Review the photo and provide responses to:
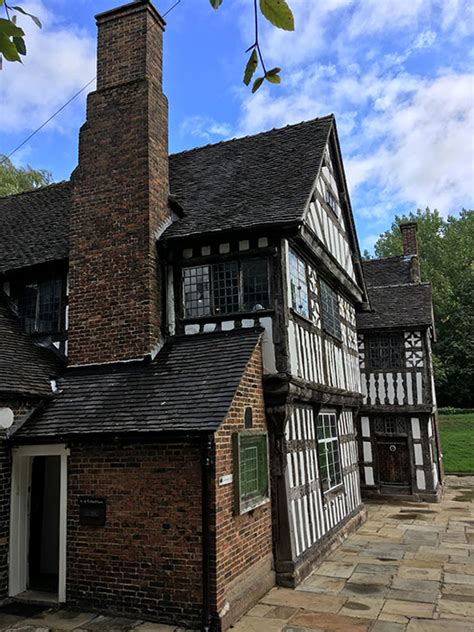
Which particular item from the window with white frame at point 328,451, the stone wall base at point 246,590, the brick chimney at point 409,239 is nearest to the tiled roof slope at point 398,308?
the brick chimney at point 409,239

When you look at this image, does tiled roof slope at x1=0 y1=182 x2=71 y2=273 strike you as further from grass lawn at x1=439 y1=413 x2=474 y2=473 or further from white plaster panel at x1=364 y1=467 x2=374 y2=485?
grass lawn at x1=439 y1=413 x2=474 y2=473

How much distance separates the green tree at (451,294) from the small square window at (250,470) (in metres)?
28.5

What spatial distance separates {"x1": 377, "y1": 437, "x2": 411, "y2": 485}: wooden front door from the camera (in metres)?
17.6

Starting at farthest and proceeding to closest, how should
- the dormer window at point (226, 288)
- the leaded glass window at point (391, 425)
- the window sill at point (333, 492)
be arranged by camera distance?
the leaded glass window at point (391, 425) → the window sill at point (333, 492) → the dormer window at point (226, 288)

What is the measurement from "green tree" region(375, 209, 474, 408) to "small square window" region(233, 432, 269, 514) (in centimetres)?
2848

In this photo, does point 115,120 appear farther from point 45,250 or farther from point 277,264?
point 277,264

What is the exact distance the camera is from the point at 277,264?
8945 mm

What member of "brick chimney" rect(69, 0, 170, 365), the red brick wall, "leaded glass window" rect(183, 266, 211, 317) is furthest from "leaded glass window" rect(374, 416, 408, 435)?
"brick chimney" rect(69, 0, 170, 365)

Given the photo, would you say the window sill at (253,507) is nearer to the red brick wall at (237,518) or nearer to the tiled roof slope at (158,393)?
the red brick wall at (237,518)

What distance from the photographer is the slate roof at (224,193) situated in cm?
929

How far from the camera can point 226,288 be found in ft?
30.2

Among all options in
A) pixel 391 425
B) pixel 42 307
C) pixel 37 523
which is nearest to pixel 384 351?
pixel 391 425

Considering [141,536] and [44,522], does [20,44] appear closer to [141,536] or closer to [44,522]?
[141,536]

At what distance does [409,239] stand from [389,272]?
203cm
